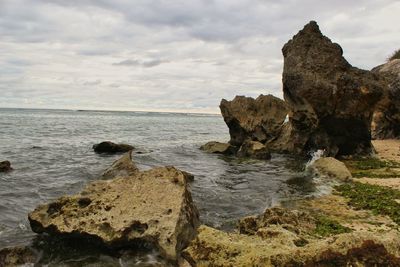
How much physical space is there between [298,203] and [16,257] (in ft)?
34.6

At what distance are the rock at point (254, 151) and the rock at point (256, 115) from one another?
14.7 ft

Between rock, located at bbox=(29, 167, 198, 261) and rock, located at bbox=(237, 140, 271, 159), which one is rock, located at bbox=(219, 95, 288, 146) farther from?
rock, located at bbox=(29, 167, 198, 261)

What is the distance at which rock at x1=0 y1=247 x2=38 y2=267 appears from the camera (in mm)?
10703

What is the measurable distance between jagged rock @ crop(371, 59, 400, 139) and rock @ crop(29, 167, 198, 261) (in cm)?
2384

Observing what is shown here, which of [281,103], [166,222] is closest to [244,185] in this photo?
[166,222]

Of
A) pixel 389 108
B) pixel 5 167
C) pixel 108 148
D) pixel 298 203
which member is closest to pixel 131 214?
pixel 298 203

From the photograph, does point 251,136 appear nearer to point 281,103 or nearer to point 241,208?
point 281,103

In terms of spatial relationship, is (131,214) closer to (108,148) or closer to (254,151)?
(254,151)

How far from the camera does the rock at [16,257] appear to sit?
421 inches

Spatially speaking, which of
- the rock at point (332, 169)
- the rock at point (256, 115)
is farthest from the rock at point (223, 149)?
the rock at point (332, 169)

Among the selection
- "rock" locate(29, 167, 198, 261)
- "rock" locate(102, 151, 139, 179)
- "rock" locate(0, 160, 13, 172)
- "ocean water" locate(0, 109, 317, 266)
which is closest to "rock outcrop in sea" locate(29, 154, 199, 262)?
"rock" locate(29, 167, 198, 261)

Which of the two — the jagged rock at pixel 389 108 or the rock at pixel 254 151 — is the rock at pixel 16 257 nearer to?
the rock at pixel 254 151

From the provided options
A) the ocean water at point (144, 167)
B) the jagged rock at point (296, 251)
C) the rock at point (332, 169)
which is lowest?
the ocean water at point (144, 167)

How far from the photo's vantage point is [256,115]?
38.0 meters
